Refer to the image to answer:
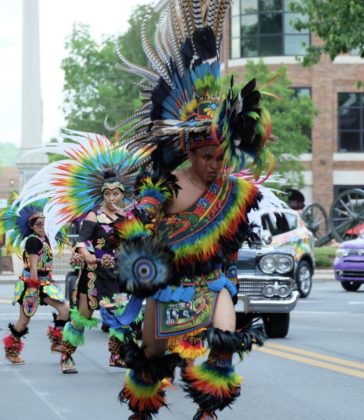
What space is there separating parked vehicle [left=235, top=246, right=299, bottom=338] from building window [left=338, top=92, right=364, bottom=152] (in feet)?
136

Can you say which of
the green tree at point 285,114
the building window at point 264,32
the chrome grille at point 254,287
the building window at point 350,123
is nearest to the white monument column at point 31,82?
the green tree at point 285,114

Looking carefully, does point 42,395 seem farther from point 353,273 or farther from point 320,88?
point 320,88

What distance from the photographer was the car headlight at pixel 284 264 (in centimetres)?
1574

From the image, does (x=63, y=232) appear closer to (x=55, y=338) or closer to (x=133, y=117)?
(x=55, y=338)

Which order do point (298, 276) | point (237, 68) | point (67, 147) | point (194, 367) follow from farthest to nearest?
point (237, 68)
point (298, 276)
point (67, 147)
point (194, 367)

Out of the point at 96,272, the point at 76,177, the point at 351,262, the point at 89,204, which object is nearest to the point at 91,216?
the point at 96,272

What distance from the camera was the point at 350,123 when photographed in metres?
57.0

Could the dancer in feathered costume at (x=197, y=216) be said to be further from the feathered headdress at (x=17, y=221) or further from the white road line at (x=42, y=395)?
the feathered headdress at (x=17, y=221)

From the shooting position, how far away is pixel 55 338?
1327cm

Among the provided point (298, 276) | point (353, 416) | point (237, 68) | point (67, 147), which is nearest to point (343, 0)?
point (298, 276)

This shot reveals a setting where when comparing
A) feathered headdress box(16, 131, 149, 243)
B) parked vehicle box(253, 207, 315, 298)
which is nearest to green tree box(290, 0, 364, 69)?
parked vehicle box(253, 207, 315, 298)

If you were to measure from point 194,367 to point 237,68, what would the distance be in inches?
1973

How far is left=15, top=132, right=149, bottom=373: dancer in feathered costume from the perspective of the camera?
404 inches

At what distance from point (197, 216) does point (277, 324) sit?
8172mm
